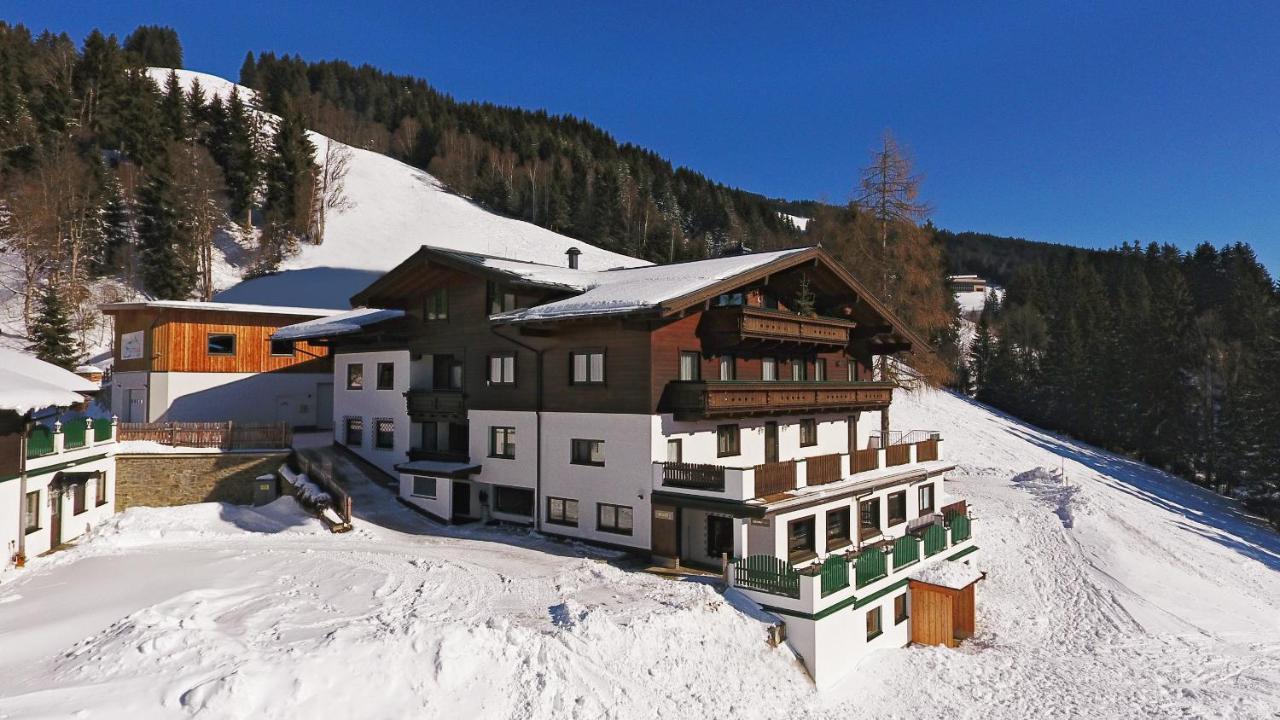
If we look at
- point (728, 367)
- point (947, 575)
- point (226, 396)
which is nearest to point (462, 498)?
point (728, 367)

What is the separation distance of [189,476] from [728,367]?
862 inches

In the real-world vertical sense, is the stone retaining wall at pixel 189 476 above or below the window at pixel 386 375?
below

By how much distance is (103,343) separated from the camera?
49.8 meters

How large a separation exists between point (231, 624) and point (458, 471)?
11.3 m

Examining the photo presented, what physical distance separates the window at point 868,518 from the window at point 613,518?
8.76 metres

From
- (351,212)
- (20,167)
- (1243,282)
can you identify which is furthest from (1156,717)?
(351,212)

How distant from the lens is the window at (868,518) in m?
25.5

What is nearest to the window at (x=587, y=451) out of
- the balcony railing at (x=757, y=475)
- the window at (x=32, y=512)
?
the balcony railing at (x=757, y=475)

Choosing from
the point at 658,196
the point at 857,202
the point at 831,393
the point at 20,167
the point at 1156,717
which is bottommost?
the point at 1156,717

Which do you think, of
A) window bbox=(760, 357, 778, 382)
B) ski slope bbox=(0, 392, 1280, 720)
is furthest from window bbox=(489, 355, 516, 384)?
window bbox=(760, 357, 778, 382)

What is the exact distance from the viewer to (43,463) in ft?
70.2

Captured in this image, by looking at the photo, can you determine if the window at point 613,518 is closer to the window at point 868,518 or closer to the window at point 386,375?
the window at point 868,518

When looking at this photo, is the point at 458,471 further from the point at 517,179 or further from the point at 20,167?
the point at 517,179

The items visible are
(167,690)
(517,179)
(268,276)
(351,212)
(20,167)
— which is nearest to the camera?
(167,690)
